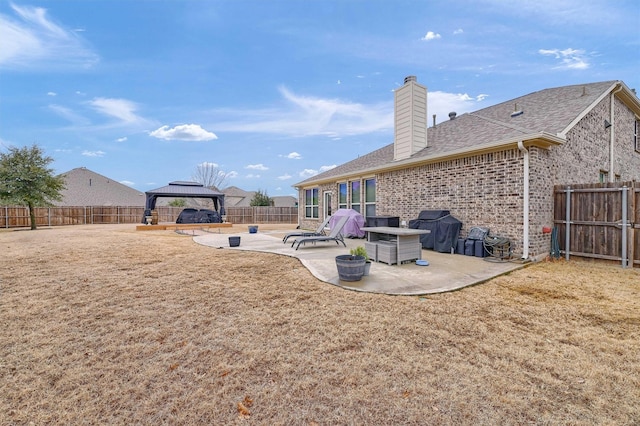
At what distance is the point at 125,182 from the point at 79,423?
135 feet

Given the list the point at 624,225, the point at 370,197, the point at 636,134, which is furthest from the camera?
the point at 370,197

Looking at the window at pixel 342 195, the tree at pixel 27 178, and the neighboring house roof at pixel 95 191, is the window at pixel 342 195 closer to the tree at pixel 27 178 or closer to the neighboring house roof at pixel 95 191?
the tree at pixel 27 178

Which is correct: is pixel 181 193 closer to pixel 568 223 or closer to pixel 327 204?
pixel 327 204

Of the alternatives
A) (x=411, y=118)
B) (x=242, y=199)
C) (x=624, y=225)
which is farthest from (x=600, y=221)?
(x=242, y=199)

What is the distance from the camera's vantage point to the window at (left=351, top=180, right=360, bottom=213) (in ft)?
40.6

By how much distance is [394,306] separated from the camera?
369 cm

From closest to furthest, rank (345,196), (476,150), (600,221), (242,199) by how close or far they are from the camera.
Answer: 1. (600,221)
2. (476,150)
3. (345,196)
4. (242,199)

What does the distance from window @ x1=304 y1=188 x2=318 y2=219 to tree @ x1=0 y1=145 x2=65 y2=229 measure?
51.9 feet

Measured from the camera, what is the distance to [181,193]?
711 inches

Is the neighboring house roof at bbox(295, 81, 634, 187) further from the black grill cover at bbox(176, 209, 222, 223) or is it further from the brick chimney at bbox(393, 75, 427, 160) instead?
the black grill cover at bbox(176, 209, 222, 223)

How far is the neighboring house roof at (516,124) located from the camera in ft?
22.9

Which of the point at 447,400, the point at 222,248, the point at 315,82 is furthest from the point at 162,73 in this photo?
the point at 447,400

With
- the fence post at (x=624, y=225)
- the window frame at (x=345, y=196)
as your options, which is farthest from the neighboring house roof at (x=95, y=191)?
the fence post at (x=624, y=225)

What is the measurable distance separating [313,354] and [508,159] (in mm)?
6888
